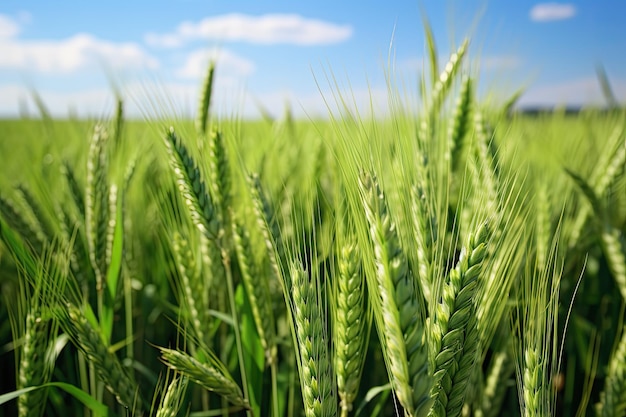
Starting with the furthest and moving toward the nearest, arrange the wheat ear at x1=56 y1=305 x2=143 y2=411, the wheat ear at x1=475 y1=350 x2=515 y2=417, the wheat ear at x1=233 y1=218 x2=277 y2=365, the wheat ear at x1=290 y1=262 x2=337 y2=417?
the wheat ear at x1=475 y1=350 x2=515 y2=417, the wheat ear at x1=233 y1=218 x2=277 y2=365, the wheat ear at x1=56 y1=305 x2=143 y2=411, the wheat ear at x1=290 y1=262 x2=337 y2=417

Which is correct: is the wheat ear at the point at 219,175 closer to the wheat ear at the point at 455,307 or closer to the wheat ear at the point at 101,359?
the wheat ear at the point at 101,359

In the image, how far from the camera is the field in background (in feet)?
2.36

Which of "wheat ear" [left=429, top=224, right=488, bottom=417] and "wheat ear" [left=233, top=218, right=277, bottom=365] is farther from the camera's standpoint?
"wheat ear" [left=233, top=218, right=277, bottom=365]

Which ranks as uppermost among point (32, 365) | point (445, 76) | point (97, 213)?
point (445, 76)

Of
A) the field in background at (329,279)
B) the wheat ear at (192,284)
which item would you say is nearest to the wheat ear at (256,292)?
the field in background at (329,279)

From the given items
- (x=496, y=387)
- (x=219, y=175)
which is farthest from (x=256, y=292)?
(x=496, y=387)

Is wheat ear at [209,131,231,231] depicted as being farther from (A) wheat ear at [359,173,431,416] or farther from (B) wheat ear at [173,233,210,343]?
(A) wheat ear at [359,173,431,416]

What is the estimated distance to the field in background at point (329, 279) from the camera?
721mm

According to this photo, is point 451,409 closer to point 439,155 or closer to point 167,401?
point 167,401

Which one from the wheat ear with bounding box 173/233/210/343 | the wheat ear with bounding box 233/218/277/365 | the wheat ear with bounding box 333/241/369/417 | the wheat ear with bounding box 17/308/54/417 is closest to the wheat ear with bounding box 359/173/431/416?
the wheat ear with bounding box 333/241/369/417

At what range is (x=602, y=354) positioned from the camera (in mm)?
1548

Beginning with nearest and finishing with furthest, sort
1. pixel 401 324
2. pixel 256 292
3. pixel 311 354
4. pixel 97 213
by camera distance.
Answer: pixel 401 324 → pixel 311 354 → pixel 256 292 → pixel 97 213

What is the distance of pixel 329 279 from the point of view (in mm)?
894

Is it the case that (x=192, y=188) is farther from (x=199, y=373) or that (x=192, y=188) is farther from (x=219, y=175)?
(x=199, y=373)
